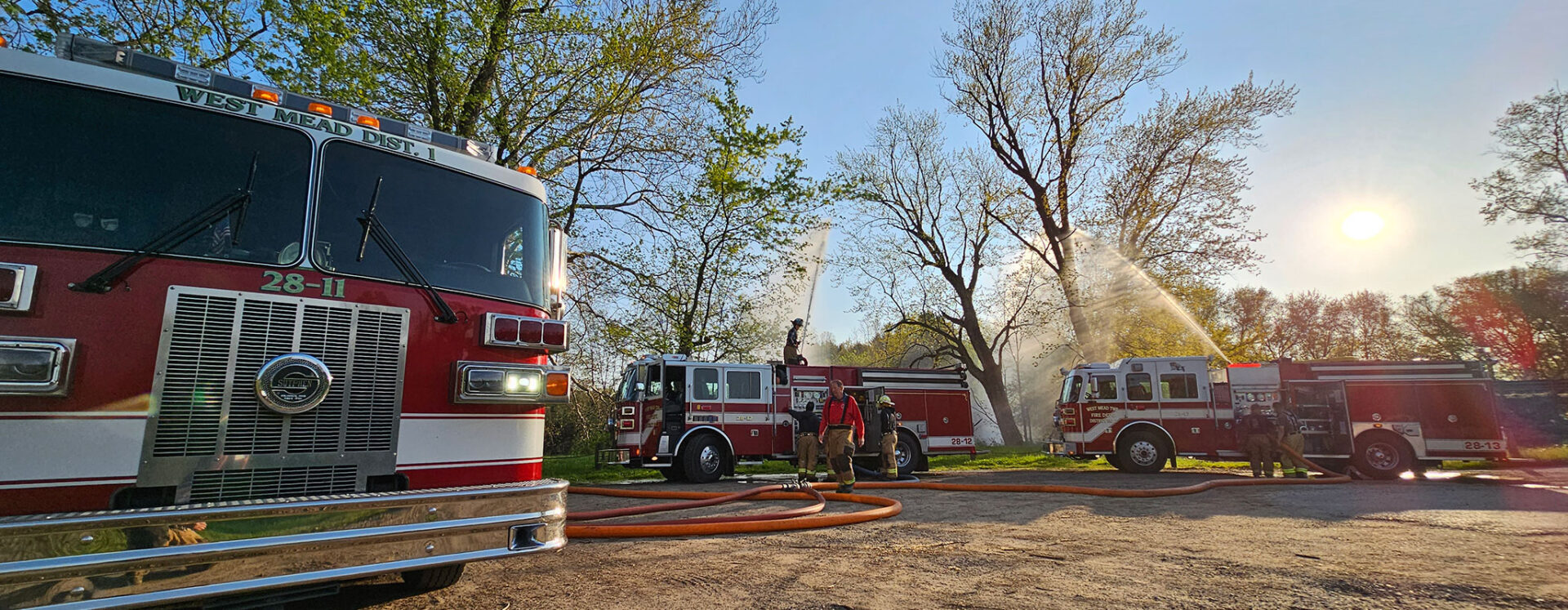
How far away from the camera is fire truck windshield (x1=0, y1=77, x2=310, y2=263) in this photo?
2.78 m

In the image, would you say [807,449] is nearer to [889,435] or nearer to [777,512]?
[889,435]

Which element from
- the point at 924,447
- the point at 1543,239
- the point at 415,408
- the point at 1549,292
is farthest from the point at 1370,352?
the point at 415,408

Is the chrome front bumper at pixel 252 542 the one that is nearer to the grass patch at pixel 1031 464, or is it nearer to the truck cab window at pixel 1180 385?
the truck cab window at pixel 1180 385

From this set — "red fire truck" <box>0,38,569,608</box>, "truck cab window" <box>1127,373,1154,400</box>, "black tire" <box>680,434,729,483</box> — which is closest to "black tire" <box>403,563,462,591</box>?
"red fire truck" <box>0,38,569,608</box>

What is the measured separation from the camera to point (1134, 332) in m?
22.6

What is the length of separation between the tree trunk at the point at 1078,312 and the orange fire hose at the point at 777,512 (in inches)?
443

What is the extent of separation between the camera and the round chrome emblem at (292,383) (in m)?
2.88

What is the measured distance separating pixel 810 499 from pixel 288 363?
6.49 metres

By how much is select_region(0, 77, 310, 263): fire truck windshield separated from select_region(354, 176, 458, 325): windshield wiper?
0.27 metres

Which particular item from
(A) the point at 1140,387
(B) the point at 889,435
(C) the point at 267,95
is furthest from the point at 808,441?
(C) the point at 267,95

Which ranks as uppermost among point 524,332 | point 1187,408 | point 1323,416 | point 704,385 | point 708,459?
point 704,385

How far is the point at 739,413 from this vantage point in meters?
14.0

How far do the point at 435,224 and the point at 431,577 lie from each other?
193 centimetres

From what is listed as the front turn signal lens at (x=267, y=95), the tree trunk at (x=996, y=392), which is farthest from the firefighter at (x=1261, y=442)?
the front turn signal lens at (x=267, y=95)
